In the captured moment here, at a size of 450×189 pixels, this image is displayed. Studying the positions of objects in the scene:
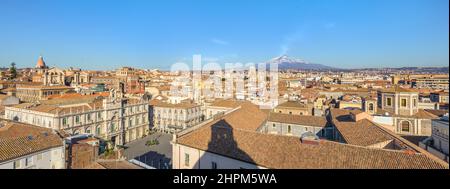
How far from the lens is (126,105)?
3609 centimetres

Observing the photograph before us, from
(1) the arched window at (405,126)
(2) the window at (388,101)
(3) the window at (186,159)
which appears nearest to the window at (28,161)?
(3) the window at (186,159)

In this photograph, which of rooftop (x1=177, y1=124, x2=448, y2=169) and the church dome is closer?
rooftop (x1=177, y1=124, x2=448, y2=169)

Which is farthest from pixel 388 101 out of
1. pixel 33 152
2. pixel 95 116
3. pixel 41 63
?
pixel 41 63

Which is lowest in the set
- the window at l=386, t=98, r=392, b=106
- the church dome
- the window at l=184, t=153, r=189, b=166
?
the window at l=184, t=153, r=189, b=166

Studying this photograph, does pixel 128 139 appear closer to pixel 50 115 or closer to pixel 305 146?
pixel 50 115

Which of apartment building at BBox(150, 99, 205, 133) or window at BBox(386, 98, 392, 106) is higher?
window at BBox(386, 98, 392, 106)

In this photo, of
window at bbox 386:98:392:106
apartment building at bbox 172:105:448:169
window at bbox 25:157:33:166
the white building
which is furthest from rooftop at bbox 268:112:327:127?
window at bbox 25:157:33:166

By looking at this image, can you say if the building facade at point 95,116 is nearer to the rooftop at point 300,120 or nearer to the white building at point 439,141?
the rooftop at point 300,120

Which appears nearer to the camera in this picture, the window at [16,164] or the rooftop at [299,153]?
the rooftop at [299,153]

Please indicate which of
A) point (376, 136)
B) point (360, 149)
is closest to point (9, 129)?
point (360, 149)

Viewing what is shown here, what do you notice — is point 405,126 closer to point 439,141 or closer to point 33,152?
point 439,141

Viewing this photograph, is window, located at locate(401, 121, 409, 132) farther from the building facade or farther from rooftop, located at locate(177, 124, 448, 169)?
the building facade

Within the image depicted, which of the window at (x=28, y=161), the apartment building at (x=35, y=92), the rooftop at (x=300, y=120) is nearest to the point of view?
the window at (x=28, y=161)

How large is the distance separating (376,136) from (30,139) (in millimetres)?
22204
